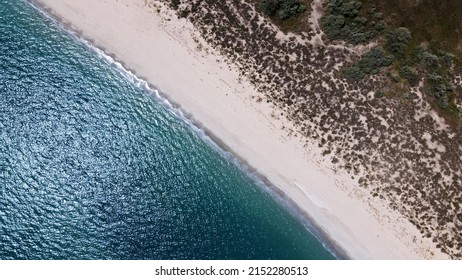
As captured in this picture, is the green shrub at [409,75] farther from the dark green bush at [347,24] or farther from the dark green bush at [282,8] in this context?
the dark green bush at [282,8]

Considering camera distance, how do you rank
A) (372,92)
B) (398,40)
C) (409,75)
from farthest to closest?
(398,40), (372,92), (409,75)

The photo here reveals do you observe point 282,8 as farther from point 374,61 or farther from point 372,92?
point 372,92

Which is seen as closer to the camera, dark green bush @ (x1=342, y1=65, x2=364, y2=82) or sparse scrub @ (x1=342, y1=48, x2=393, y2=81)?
dark green bush @ (x1=342, y1=65, x2=364, y2=82)

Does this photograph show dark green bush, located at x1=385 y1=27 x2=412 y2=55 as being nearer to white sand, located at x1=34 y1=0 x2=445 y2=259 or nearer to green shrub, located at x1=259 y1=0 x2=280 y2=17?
green shrub, located at x1=259 y1=0 x2=280 y2=17

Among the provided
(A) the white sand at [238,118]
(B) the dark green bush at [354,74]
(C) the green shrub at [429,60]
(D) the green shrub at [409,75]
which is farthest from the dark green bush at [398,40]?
(A) the white sand at [238,118]

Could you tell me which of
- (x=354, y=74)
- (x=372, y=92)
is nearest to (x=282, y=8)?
(x=354, y=74)

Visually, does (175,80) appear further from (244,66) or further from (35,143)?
(35,143)

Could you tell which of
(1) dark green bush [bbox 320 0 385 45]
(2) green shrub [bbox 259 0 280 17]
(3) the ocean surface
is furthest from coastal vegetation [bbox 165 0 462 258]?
(3) the ocean surface
